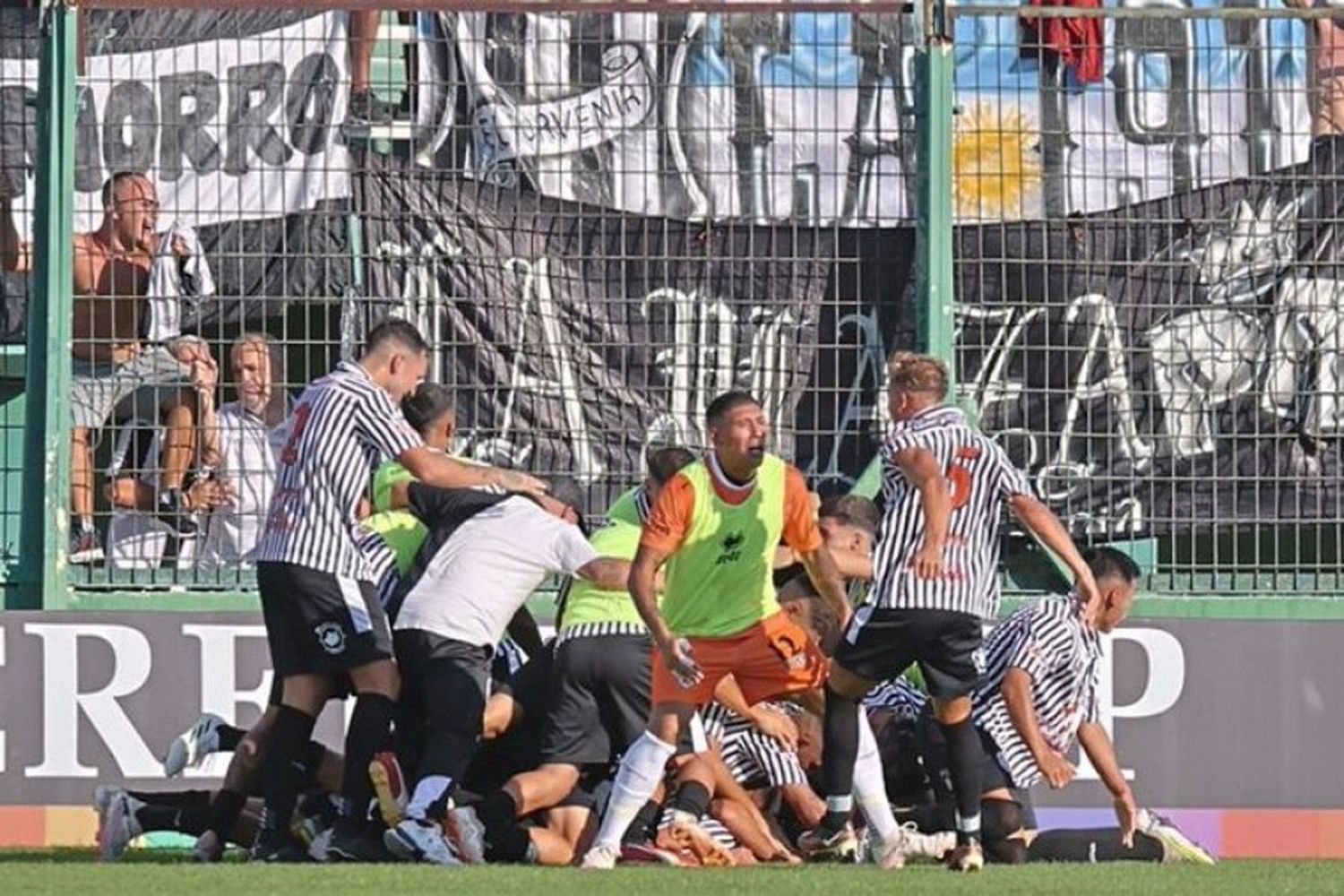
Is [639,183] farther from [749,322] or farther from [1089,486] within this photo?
[1089,486]

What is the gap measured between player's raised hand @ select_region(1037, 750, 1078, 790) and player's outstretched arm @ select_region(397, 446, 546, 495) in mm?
2383

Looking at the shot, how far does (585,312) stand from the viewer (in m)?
14.8

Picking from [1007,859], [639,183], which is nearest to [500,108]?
[639,183]

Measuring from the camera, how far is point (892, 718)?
46.1 ft

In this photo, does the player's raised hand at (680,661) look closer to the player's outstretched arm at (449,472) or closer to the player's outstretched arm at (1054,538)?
the player's outstretched arm at (449,472)

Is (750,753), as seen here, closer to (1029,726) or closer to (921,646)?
(1029,726)

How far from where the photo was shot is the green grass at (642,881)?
1091 centimetres

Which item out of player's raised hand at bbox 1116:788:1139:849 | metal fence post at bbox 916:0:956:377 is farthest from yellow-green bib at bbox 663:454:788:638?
metal fence post at bbox 916:0:956:377

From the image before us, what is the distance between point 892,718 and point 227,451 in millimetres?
3184

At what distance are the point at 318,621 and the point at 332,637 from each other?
0.27 feet

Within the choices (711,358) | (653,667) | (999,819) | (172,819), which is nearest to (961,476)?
(653,667)

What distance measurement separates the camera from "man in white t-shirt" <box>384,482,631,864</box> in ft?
41.8

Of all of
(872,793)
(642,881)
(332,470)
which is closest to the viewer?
(642,881)

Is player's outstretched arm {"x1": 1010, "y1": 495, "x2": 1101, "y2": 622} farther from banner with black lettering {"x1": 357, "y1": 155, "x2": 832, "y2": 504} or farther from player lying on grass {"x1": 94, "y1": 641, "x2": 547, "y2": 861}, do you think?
banner with black lettering {"x1": 357, "y1": 155, "x2": 832, "y2": 504}
